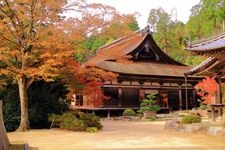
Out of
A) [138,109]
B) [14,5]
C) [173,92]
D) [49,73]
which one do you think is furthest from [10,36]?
[173,92]

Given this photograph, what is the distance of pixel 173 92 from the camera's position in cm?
3859

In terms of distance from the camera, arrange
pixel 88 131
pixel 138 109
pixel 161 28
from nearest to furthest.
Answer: pixel 88 131 < pixel 138 109 < pixel 161 28

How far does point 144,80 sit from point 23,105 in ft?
62.8

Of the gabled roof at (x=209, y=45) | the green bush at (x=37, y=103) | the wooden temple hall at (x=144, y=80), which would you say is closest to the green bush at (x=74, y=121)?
the green bush at (x=37, y=103)

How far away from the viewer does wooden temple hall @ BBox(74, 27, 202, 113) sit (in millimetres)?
33500

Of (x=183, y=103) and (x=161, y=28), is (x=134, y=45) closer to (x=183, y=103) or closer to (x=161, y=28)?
(x=183, y=103)

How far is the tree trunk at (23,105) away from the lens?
18.1m

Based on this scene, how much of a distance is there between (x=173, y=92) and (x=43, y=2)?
24095mm

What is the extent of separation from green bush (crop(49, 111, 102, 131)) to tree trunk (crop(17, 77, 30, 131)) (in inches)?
56.9

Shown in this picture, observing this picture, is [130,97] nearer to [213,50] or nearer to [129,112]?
[129,112]

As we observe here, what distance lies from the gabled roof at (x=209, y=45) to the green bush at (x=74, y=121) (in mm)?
6727

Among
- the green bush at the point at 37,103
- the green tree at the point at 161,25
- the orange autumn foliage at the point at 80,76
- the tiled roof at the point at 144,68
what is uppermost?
the green tree at the point at 161,25

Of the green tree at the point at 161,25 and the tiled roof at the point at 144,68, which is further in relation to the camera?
the green tree at the point at 161,25

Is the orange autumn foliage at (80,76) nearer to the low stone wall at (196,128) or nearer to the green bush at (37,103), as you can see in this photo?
the green bush at (37,103)
